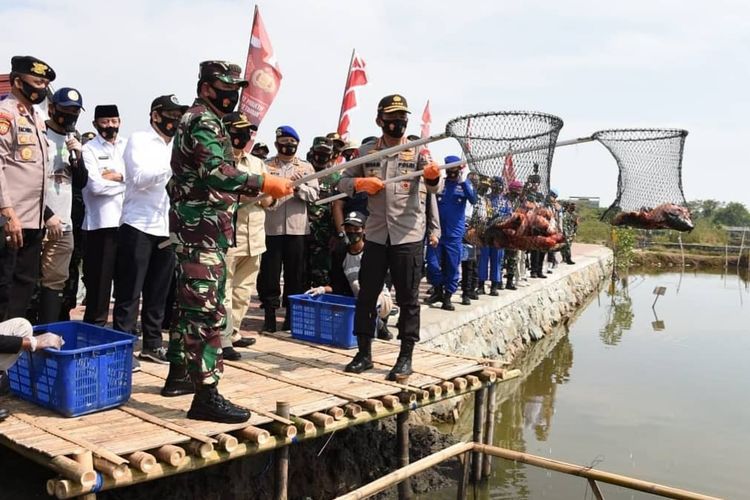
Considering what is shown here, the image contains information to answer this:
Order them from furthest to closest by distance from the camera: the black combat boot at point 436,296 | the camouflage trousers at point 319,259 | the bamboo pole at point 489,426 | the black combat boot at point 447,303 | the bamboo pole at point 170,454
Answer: the black combat boot at point 436,296 → the black combat boot at point 447,303 → the camouflage trousers at point 319,259 → the bamboo pole at point 489,426 → the bamboo pole at point 170,454

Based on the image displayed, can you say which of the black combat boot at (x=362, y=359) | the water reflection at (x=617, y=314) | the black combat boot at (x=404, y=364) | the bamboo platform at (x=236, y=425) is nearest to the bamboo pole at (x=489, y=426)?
the bamboo platform at (x=236, y=425)

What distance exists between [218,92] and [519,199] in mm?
2547

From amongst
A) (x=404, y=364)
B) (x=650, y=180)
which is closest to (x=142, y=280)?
(x=404, y=364)

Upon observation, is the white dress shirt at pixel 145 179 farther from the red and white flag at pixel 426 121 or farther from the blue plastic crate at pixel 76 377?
the red and white flag at pixel 426 121

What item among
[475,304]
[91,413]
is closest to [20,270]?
[91,413]

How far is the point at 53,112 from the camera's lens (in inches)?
182

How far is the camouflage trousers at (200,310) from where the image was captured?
143 inches

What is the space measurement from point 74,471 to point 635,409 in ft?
26.0

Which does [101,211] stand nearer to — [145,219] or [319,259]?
[145,219]

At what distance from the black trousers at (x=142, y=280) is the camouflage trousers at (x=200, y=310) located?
118 centimetres

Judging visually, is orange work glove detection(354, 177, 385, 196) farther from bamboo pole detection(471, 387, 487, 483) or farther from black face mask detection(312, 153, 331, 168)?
bamboo pole detection(471, 387, 487, 483)

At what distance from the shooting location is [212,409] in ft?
12.2

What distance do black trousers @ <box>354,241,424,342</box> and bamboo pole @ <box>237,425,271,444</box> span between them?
1470 mm

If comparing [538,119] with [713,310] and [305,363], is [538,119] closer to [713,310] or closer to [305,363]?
[305,363]
